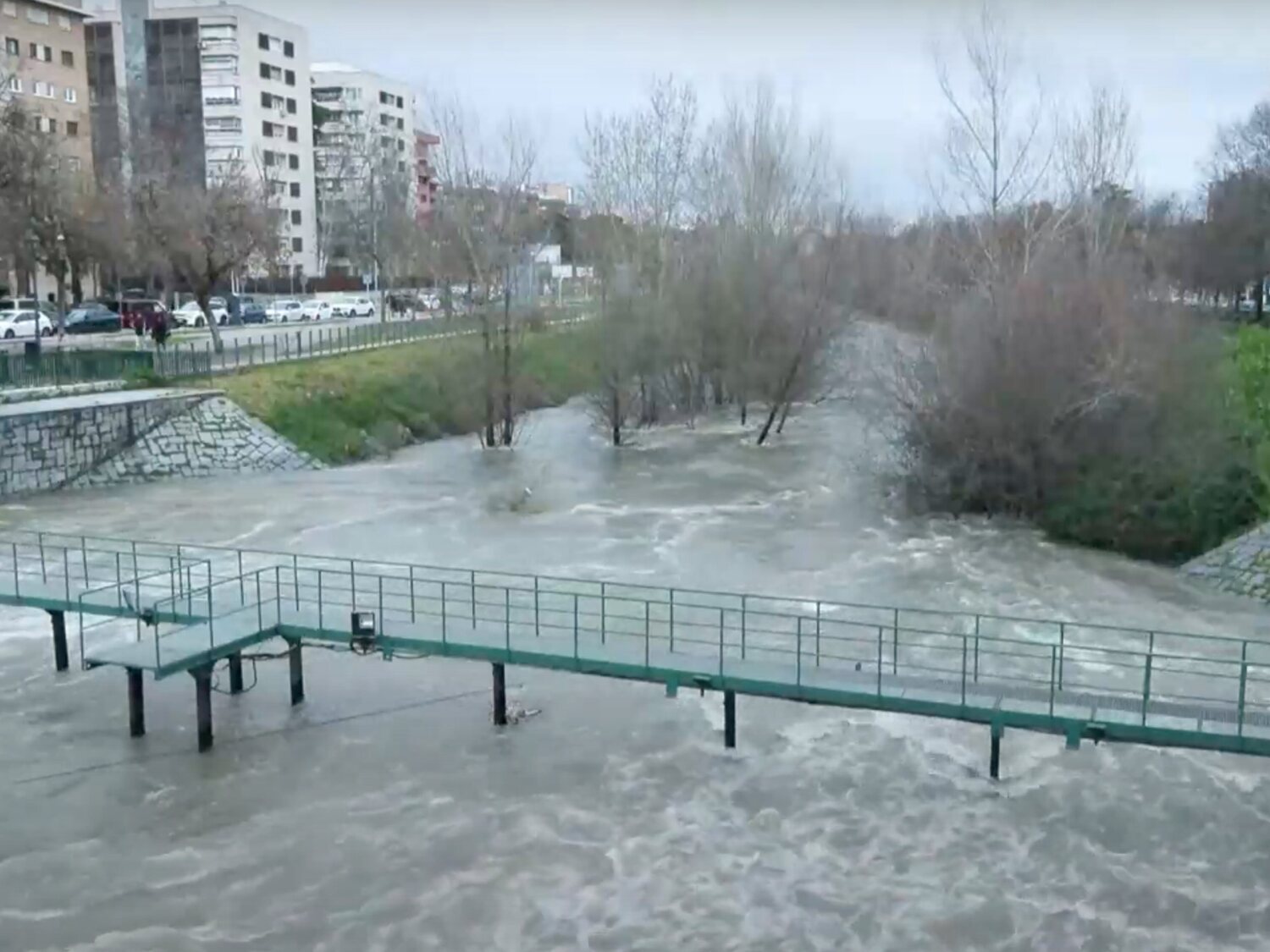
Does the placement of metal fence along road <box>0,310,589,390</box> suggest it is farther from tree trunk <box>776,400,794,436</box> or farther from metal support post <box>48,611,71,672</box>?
metal support post <box>48,611,71,672</box>

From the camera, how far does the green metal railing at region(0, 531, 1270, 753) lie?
12.7 meters

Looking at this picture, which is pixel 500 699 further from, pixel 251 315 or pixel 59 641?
pixel 251 315

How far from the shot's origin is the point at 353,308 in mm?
60000

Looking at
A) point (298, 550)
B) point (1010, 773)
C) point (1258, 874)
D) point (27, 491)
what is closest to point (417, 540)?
→ point (298, 550)

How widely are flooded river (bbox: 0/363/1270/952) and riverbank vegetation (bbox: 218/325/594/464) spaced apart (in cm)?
1543

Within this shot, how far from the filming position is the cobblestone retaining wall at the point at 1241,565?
20594 mm

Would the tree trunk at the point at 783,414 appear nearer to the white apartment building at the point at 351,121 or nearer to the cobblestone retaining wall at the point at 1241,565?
the cobblestone retaining wall at the point at 1241,565

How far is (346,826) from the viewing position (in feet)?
40.8

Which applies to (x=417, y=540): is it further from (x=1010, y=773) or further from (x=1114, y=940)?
(x=1114, y=940)

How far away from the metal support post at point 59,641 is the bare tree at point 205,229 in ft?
68.3

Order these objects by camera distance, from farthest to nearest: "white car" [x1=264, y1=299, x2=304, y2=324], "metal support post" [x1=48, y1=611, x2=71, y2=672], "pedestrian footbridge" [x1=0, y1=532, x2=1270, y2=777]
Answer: "white car" [x1=264, y1=299, x2=304, y2=324]
"metal support post" [x1=48, y1=611, x2=71, y2=672]
"pedestrian footbridge" [x1=0, y1=532, x2=1270, y2=777]

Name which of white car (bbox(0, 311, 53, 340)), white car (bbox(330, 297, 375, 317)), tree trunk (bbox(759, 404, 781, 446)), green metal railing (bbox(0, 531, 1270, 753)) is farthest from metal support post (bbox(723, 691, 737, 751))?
white car (bbox(330, 297, 375, 317))

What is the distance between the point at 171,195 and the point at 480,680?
3150cm

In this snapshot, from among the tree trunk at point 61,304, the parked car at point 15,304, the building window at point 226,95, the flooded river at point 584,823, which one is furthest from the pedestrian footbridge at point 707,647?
the building window at point 226,95
